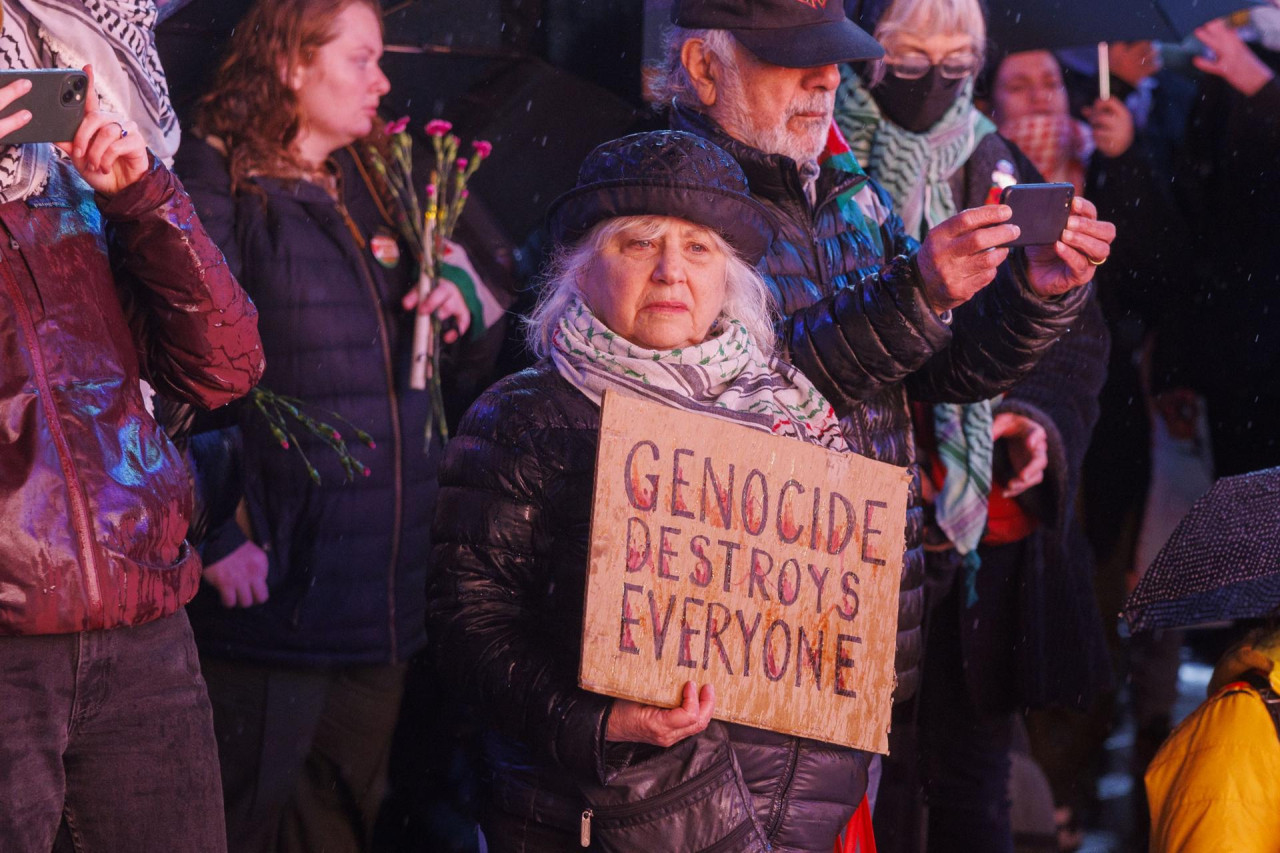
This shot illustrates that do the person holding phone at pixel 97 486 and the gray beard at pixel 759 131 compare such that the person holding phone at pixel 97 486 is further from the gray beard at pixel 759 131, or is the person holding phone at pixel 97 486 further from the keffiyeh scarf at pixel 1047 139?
the keffiyeh scarf at pixel 1047 139

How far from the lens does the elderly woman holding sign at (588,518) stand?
7.93ft

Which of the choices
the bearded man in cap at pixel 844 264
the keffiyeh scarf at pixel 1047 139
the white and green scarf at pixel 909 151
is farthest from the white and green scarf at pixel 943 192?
the keffiyeh scarf at pixel 1047 139

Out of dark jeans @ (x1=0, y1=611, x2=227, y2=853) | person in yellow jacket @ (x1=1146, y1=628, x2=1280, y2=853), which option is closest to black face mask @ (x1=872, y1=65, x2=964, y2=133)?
person in yellow jacket @ (x1=1146, y1=628, x2=1280, y2=853)

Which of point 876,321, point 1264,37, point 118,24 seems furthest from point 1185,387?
point 118,24

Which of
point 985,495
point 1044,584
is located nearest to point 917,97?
point 985,495

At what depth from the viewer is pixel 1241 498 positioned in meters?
2.92

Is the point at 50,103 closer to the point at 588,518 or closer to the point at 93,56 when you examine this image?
the point at 93,56

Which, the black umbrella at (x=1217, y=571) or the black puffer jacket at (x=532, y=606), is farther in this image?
the black umbrella at (x=1217, y=571)

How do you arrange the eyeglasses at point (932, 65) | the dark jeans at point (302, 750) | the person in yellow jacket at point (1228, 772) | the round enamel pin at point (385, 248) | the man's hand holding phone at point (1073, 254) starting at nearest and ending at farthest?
the person in yellow jacket at point (1228, 772), the man's hand holding phone at point (1073, 254), the dark jeans at point (302, 750), the eyeglasses at point (932, 65), the round enamel pin at point (385, 248)

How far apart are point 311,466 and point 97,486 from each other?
1.37 metres

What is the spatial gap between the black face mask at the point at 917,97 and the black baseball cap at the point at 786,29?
2.11ft

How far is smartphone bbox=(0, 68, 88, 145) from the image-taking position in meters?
2.05

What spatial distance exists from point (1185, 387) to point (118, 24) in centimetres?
445

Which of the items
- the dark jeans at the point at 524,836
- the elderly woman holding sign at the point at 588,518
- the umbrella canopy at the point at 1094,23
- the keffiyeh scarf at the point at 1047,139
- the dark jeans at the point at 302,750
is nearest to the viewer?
the elderly woman holding sign at the point at 588,518
